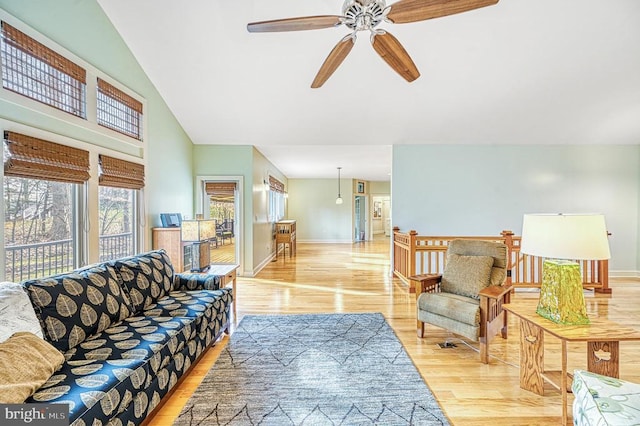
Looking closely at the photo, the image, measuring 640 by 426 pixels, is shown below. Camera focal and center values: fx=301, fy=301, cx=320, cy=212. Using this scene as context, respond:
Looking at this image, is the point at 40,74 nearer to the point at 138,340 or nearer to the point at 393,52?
the point at 138,340

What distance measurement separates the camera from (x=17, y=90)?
7.69 ft

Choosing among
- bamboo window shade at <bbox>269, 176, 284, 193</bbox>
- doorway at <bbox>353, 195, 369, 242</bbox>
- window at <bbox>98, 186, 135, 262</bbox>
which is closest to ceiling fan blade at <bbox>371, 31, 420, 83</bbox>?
window at <bbox>98, 186, 135, 262</bbox>

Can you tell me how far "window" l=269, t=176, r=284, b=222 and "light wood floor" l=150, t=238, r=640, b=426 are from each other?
2157 millimetres

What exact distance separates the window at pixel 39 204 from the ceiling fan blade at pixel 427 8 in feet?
9.57

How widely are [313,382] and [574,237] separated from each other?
2.02 m

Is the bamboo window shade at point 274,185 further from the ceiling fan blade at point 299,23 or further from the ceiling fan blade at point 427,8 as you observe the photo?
the ceiling fan blade at point 427,8

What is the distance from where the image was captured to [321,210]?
11.7 meters

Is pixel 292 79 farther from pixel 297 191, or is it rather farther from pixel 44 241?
pixel 297 191

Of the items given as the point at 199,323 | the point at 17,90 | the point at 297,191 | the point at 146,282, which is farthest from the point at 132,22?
the point at 297,191

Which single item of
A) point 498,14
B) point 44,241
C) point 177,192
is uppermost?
point 498,14

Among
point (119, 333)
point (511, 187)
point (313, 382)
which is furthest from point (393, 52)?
point (511, 187)

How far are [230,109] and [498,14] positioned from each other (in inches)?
144

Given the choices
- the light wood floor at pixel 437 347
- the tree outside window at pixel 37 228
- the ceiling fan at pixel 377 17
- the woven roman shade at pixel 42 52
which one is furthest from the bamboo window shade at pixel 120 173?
the ceiling fan at pixel 377 17

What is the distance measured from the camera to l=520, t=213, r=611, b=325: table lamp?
1816 millimetres
